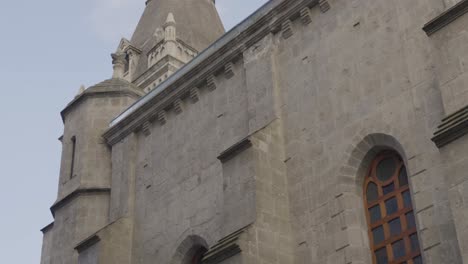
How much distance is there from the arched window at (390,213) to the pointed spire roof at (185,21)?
33.6 meters

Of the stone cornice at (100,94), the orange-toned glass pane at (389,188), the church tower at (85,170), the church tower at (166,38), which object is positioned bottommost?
the orange-toned glass pane at (389,188)

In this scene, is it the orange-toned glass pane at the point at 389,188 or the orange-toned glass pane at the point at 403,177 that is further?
the orange-toned glass pane at the point at 389,188

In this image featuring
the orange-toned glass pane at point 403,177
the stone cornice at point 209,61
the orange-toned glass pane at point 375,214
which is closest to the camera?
the orange-toned glass pane at point 403,177

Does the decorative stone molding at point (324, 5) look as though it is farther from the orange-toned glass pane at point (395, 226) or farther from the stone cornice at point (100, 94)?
the stone cornice at point (100, 94)

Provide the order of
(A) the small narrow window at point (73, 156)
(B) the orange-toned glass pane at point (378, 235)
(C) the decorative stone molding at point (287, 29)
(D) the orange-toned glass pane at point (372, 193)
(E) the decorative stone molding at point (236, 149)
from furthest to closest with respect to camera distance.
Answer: (A) the small narrow window at point (73, 156)
(C) the decorative stone molding at point (287, 29)
(E) the decorative stone molding at point (236, 149)
(D) the orange-toned glass pane at point (372, 193)
(B) the orange-toned glass pane at point (378, 235)

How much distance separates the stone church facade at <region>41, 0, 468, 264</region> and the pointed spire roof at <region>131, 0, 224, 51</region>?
26104mm

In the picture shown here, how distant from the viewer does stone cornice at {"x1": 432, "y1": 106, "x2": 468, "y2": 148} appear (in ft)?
42.5

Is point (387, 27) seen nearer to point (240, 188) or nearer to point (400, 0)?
point (400, 0)

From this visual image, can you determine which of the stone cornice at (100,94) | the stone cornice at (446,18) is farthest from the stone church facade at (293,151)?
the stone cornice at (100,94)

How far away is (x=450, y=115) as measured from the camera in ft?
44.2

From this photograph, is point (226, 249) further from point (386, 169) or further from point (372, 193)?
point (386, 169)

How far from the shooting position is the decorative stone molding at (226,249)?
15.4m

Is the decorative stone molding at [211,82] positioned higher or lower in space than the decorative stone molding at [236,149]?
higher

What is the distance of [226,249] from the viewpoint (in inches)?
609
